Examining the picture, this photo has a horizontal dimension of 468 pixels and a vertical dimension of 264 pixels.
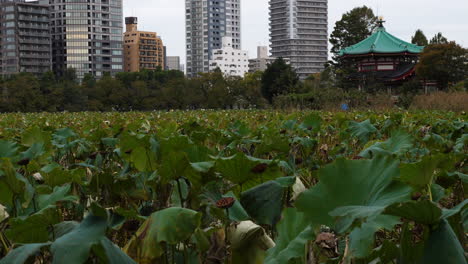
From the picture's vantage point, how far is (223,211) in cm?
85

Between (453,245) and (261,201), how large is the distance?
0.38 m

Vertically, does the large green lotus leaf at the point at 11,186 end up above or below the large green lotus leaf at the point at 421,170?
below

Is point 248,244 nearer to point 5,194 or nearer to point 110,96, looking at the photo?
point 5,194

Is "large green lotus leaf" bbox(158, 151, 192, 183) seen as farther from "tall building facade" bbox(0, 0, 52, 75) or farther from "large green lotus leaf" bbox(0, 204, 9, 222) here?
"tall building facade" bbox(0, 0, 52, 75)

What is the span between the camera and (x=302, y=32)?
82.8 meters

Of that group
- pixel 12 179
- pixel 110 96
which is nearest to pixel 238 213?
pixel 12 179

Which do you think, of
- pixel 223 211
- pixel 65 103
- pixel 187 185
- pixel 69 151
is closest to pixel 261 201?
pixel 223 211

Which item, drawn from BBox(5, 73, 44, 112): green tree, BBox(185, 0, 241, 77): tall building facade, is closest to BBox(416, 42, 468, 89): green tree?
BBox(5, 73, 44, 112): green tree

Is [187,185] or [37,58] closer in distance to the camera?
[187,185]

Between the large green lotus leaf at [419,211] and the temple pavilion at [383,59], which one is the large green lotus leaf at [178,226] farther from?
the temple pavilion at [383,59]

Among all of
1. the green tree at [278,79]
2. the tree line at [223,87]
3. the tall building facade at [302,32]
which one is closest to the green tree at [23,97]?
the tree line at [223,87]

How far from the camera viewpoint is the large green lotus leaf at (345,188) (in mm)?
625

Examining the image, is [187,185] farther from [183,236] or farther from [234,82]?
[234,82]

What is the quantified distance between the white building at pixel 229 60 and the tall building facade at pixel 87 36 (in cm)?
1590
